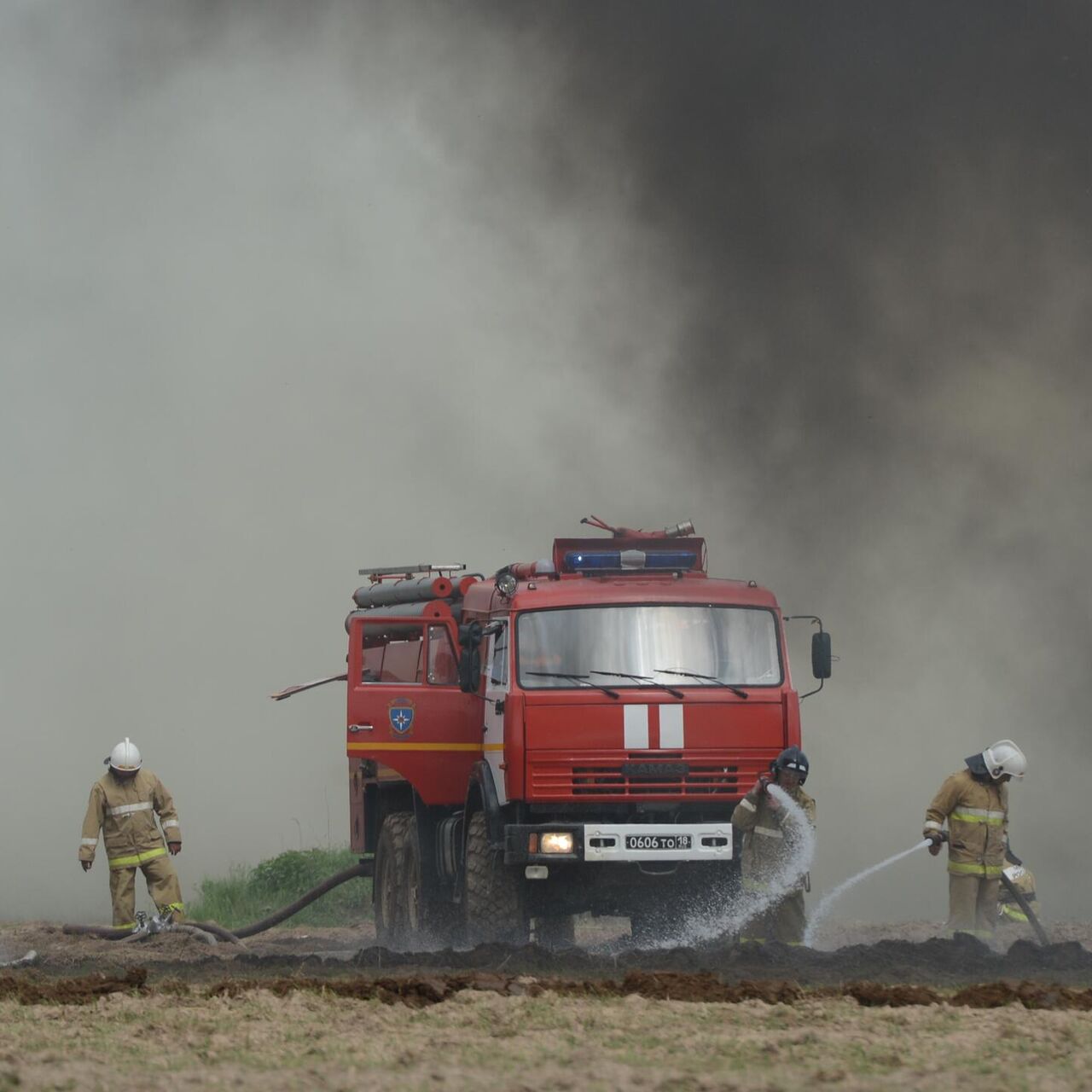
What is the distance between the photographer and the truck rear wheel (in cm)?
1598

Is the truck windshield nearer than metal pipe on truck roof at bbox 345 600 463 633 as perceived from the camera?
Yes

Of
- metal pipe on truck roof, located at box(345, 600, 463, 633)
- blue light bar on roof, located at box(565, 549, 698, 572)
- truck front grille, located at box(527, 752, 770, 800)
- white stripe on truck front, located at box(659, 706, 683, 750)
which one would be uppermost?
blue light bar on roof, located at box(565, 549, 698, 572)

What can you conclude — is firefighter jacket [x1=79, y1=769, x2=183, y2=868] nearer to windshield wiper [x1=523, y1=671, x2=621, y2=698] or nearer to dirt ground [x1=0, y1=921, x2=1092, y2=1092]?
dirt ground [x1=0, y1=921, x2=1092, y2=1092]

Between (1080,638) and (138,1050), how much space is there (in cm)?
2094

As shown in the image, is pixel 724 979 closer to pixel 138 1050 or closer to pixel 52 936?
pixel 138 1050

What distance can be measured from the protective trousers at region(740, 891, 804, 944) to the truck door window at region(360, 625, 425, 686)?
3.85 meters

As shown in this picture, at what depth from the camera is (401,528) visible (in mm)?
31750

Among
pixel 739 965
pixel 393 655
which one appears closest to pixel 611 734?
pixel 739 965

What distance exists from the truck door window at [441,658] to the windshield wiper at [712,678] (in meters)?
2.59

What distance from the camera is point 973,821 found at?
45.4 ft

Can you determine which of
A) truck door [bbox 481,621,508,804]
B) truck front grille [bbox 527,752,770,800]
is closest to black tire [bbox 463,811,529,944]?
truck door [bbox 481,621,508,804]

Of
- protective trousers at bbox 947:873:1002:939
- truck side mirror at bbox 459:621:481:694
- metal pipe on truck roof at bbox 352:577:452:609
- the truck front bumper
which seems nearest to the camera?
the truck front bumper

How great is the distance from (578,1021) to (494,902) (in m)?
4.70

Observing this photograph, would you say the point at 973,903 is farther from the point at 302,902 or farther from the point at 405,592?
the point at 302,902
